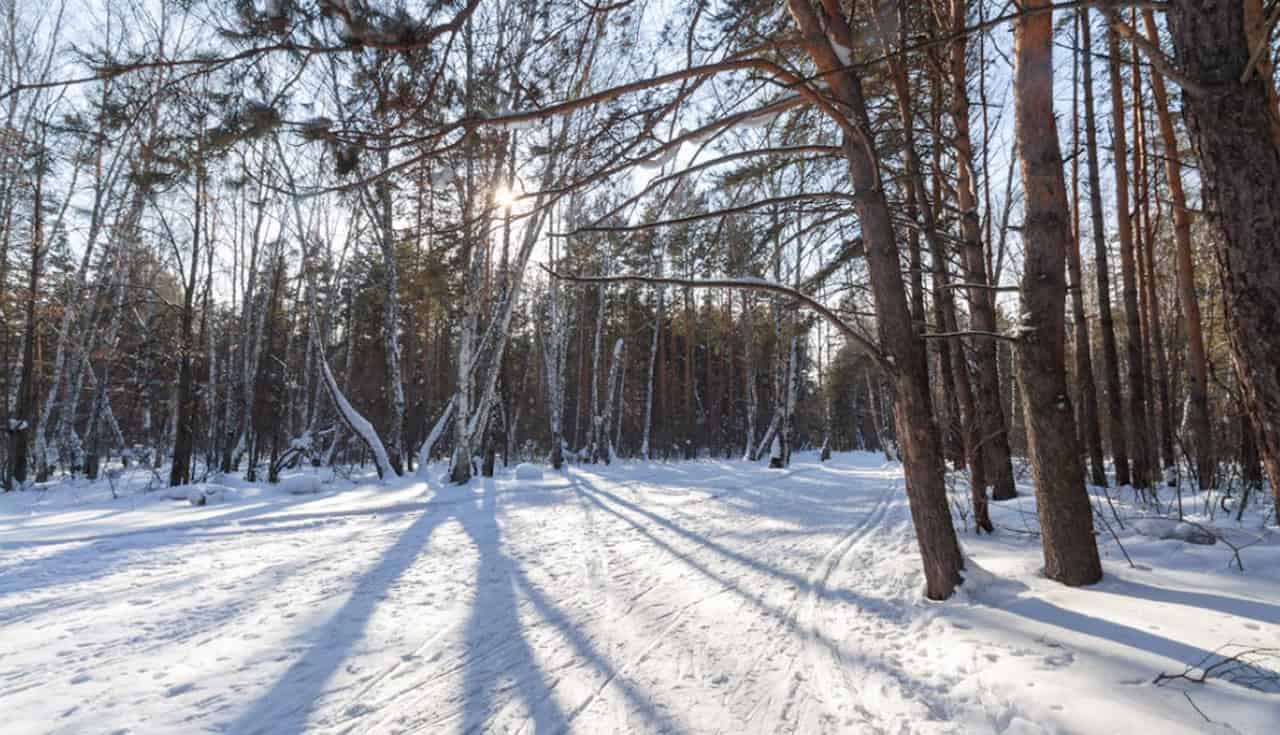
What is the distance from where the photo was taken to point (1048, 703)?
2.10m

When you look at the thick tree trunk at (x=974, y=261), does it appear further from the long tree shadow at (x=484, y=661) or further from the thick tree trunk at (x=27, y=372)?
the thick tree trunk at (x=27, y=372)

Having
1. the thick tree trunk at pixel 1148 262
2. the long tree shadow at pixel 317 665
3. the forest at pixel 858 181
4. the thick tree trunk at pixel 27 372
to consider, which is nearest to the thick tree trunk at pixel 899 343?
the forest at pixel 858 181

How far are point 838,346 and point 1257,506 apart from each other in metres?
23.8

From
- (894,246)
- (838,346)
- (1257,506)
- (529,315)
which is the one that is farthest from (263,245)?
(838,346)

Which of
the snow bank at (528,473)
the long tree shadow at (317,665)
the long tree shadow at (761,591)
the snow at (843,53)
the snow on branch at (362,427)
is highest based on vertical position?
the snow at (843,53)

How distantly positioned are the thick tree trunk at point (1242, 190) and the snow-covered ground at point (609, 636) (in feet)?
3.35

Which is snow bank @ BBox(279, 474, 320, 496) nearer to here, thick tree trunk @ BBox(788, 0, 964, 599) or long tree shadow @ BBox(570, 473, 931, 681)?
long tree shadow @ BBox(570, 473, 931, 681)

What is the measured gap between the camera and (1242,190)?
2039mm

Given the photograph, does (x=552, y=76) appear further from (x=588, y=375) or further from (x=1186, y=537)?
(x=588, y=375)

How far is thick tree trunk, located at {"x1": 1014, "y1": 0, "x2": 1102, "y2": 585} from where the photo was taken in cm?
347

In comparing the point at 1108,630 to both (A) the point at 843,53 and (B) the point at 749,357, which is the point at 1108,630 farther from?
(B) the point at 749,357

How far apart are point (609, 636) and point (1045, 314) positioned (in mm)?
3405

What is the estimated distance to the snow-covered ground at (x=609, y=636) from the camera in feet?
7.48

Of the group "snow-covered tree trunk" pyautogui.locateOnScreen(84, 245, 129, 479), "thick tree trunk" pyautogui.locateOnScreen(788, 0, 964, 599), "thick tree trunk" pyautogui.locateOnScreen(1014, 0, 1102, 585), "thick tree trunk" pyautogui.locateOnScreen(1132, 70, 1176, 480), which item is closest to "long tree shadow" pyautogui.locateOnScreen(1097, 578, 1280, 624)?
"thick tree trunk" pyautogui.locateOnScreen(1014, 0, 1102, 585)
